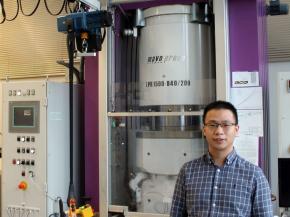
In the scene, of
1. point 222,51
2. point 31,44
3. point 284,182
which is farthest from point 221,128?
point 31,44

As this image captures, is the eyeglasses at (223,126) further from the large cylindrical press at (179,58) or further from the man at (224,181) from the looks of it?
the large cylindrical press at (179,58)

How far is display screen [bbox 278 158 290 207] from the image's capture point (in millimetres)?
2307

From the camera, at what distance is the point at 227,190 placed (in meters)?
1.53

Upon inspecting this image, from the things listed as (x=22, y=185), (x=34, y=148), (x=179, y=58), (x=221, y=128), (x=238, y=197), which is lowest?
(x=22, y=185)

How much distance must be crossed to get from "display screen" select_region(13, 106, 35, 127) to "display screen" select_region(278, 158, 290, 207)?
1709 mm

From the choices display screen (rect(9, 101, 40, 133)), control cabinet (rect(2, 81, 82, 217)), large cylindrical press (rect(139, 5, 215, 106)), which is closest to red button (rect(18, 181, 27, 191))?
control cabinet (rect(2, 81, 82, 217))

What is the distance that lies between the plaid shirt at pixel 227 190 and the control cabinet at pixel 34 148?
122 cm

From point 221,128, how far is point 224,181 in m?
0.23

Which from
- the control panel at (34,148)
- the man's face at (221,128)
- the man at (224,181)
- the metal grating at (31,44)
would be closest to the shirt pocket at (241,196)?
the man at (224,181)

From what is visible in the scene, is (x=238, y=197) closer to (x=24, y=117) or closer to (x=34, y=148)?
(x=34, y=148)

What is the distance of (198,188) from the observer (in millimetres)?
1587

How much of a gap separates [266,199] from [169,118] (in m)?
1.03

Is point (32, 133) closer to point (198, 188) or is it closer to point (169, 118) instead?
point (169, 118)

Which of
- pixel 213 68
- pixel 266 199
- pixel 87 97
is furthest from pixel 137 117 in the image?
pixel 266 199
